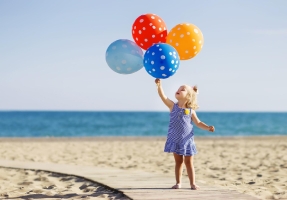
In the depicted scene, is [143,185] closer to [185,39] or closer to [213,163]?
[185,39]

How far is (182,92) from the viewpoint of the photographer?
5746 mm

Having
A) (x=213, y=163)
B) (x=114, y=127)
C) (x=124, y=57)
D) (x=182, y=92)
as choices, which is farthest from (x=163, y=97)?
(x=114, y=127)

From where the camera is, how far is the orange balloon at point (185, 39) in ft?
19.7

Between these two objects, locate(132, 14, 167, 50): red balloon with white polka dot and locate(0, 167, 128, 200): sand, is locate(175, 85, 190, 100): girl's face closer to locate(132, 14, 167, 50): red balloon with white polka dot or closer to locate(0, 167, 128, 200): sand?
locate(132, 14, 167, 50): red balloon with white polka dot

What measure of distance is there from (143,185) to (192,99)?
1494 mm

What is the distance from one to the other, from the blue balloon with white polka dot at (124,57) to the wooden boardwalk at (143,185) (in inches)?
65.7

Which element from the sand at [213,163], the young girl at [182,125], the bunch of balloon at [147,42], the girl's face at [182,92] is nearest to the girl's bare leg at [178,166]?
the young girl at [182,125]

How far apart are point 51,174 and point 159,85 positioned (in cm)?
331

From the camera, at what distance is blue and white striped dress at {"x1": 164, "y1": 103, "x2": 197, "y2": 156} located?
5.75 metres

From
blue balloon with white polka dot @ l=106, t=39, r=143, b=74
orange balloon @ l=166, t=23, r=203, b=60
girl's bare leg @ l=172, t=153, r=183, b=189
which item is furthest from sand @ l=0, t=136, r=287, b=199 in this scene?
orange balloon @ l=166, t=23, r=203, b=60

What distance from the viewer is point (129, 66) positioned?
20.3 feet

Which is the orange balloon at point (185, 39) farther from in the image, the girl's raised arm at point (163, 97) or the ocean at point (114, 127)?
the ocean at point (114, 127)

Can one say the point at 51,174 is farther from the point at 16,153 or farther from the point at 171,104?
the point at 16,153

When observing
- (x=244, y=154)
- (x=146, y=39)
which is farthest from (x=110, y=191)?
(x=244, y=154)
